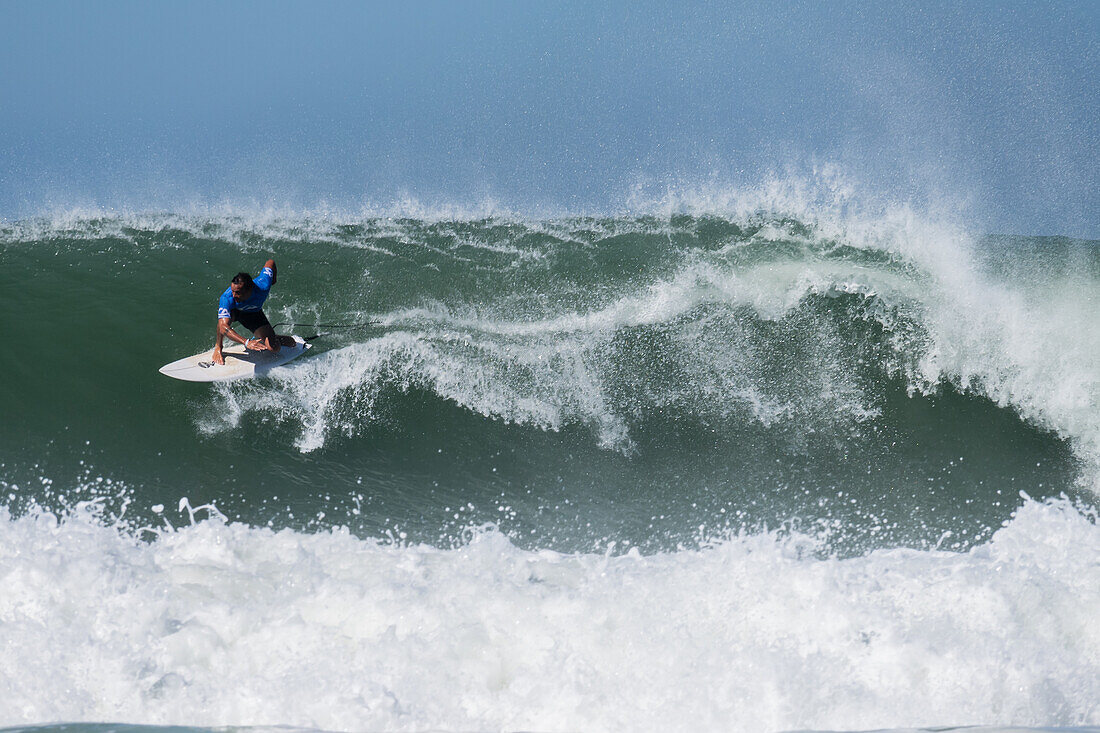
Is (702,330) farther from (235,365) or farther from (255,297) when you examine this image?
(235,365)

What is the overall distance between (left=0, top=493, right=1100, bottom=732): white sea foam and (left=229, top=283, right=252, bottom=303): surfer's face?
2.04 metres

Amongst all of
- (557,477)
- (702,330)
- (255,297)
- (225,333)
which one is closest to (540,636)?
(557,477)

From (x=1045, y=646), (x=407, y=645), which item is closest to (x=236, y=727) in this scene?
(x=407, y=645)

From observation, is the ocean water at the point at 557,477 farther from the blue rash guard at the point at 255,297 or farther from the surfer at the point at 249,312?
the blue rash guard at the point at 255,297

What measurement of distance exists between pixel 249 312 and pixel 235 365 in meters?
0.52

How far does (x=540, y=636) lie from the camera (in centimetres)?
465

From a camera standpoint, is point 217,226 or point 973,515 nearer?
point 973,515

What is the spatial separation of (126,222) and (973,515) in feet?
29.8

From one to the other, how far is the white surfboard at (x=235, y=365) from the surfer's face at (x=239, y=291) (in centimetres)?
59

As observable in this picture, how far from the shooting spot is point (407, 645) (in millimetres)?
4574

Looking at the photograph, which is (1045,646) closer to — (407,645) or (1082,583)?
(1082,583)

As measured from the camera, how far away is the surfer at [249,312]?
21.2 ft

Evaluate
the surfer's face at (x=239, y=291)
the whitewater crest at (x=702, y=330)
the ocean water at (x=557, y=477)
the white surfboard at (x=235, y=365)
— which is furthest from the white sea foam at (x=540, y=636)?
the surfer's face at (x=239, y=291)

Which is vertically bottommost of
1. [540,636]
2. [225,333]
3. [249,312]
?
[540,636]
